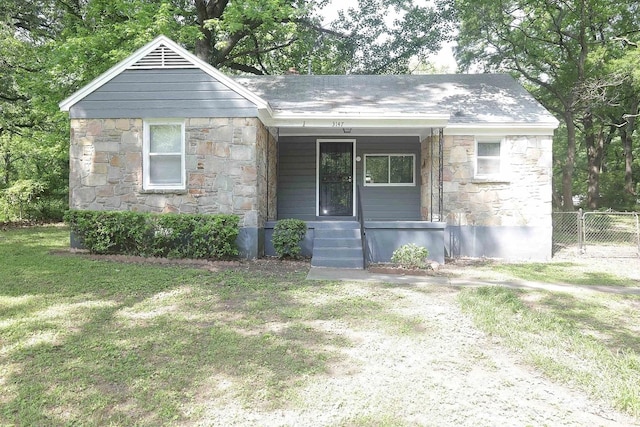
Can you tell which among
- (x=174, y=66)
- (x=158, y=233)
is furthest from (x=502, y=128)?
(x=158, y=233)

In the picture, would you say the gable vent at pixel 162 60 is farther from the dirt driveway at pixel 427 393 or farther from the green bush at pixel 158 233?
the dirt driveway at pixel 427 393

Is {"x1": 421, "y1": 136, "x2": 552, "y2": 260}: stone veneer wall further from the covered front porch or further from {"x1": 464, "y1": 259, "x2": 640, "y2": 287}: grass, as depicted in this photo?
the covered front porch

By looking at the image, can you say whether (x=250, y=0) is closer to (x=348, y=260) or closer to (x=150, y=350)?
(x=348, y=260)

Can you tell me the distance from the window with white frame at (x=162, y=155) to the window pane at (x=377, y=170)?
5.18 metres

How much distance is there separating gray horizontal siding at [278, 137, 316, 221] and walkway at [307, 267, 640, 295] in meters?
4.17

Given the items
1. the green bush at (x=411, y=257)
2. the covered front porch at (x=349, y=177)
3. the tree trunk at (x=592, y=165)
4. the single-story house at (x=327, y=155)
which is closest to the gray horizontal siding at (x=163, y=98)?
the single-story house at (x=327, y=155)

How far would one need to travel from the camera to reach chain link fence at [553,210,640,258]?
34.3 feet

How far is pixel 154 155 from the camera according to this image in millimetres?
8836

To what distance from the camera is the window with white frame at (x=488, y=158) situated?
1013cm

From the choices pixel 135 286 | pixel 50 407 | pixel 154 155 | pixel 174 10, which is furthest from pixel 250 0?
pixel 50 407

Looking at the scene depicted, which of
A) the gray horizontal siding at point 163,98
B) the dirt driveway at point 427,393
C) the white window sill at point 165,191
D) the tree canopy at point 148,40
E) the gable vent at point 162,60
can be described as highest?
the tree canopy at point 148,40

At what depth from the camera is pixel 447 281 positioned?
7.06 metres

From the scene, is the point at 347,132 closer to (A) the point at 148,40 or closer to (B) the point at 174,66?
(B) the point at 174,66

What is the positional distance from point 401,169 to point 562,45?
10663mm
